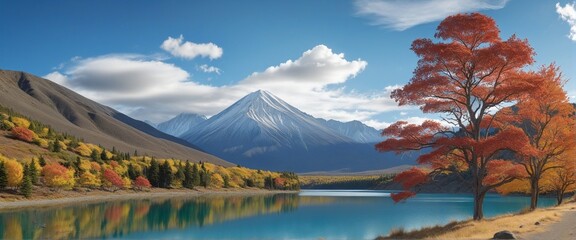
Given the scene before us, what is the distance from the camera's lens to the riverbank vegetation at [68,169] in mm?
100250

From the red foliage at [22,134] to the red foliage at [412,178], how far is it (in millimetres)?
168737

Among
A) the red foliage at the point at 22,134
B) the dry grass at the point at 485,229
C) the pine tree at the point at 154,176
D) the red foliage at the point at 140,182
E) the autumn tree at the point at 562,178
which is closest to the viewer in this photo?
the dry grass at the point at 485,229

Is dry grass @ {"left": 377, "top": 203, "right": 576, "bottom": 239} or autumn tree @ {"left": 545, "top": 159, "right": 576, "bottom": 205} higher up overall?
autumn tree @ {"left": 545, "top": 159, "right": 576, "bottom": 205}

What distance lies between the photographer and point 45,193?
10694cm

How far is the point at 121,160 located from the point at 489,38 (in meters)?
158

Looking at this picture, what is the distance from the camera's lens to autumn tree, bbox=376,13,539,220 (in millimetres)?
26812

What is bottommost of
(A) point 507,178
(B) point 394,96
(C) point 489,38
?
(A) point 507,178

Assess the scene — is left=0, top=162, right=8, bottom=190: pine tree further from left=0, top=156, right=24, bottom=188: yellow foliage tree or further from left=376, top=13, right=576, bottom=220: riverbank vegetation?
left=376, top=13, right=576, bottom=220: riverbank vegetation

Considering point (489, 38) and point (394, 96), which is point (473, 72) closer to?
point (489, 38)

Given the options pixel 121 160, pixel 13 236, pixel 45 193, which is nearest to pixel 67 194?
pixel 45 193

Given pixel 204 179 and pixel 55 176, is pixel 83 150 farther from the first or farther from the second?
pixel 55 176

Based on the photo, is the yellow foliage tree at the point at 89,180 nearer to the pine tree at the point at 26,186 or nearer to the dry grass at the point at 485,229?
the pine tree at the point at 26,186

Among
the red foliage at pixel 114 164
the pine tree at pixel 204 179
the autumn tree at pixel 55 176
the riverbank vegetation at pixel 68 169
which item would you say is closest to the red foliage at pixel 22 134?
the riverbank vegetation at pixel 68 169

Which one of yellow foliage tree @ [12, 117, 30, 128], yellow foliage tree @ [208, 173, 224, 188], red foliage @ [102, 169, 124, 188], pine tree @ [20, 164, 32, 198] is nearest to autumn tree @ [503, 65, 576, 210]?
pine tree @ [20, 164, 32, 198]
